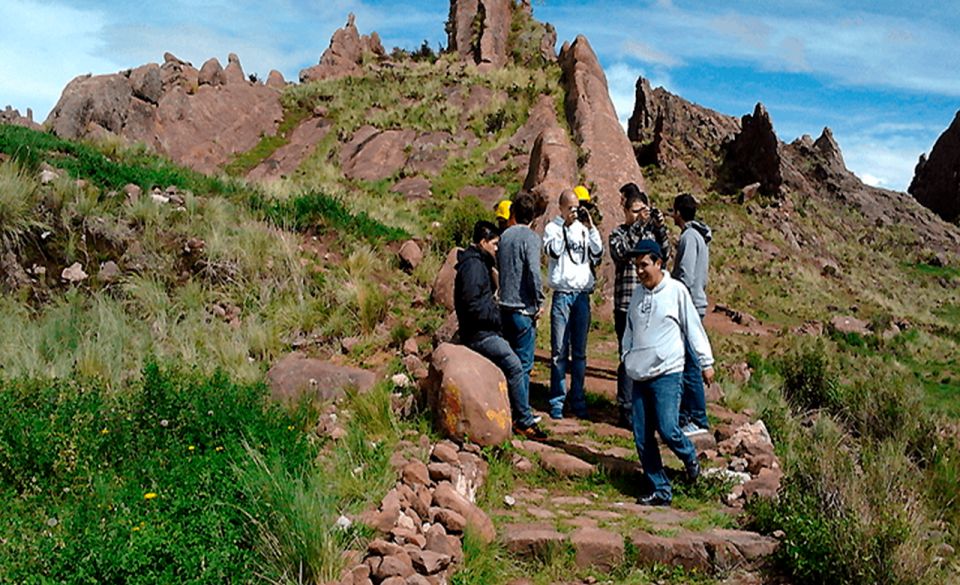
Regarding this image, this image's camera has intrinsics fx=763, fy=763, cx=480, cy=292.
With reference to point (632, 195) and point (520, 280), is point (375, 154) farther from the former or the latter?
point (520, 280)

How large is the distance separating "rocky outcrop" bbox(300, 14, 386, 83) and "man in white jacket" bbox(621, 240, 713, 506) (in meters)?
34.3

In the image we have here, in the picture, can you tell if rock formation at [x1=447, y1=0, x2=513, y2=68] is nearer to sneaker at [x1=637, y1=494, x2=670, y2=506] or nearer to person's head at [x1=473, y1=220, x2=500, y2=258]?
person's head at [x1=473, y1=220, x2=500, y2=258]

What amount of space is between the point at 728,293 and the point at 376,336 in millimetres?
17209

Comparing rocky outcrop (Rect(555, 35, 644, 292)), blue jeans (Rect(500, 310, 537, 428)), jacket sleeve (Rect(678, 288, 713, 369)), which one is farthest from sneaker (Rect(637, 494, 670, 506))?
rocky outcrop (Rect(555, 35, 644, 292))

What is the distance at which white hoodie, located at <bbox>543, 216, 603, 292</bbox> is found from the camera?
748 cm

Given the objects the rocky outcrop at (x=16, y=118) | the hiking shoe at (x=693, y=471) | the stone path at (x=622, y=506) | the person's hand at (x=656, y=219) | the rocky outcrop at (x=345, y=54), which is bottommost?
the stone path at (x=622, y=506)

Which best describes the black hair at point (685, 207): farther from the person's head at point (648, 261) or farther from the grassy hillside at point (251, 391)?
the grassy hillside at point (251, 391)

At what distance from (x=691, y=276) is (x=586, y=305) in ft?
3.43

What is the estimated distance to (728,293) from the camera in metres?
24.1

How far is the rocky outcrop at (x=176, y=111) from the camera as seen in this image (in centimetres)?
1995

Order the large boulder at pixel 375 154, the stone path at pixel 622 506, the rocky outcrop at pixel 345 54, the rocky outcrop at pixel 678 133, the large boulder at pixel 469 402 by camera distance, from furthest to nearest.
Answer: the rocky outcrop at pixel 678 133
the rocky outcrop at pixel 345 54
the large boulder at pixel 375 154
the large boulder at pixel 469 402
the stone path at pixel 622 506

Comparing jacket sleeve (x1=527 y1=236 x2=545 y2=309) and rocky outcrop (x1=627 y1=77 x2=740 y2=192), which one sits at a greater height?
rocky outcrop (x1=627 y1=77 x2=740 y2=192)

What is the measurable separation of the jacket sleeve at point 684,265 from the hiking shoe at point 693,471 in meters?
1.91

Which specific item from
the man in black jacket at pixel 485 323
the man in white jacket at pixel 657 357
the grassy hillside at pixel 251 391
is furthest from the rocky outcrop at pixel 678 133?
the man in white jacket at pixel 657 357
